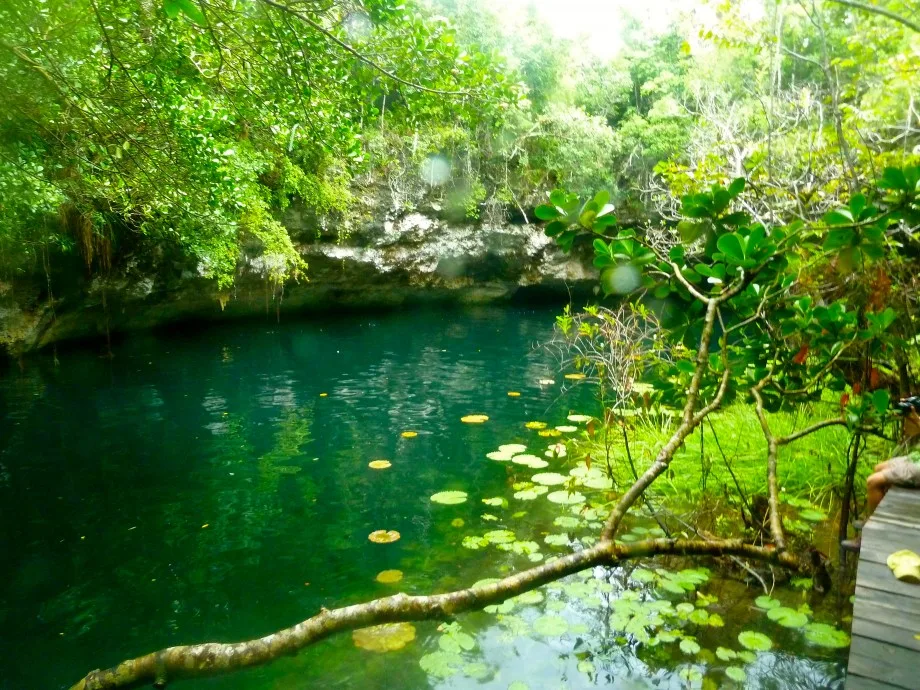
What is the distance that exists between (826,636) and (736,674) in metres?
0.51

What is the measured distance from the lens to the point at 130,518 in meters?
4.89

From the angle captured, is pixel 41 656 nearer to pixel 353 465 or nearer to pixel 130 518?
pixel 130 518

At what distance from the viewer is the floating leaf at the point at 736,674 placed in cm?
274

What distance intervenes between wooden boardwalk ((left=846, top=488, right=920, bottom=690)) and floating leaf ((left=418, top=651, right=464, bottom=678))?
6.02 feet

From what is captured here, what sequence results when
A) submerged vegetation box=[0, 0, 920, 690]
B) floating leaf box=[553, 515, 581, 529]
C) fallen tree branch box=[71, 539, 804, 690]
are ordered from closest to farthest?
fallen tree branch box=[71, 539, 804, 690], submerged vegetation box=[0, 0, 920, 690], floating leaf box=[553, 515, 581, 529]

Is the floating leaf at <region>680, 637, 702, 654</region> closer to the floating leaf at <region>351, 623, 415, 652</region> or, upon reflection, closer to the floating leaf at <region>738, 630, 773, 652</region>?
the floating leaf at <region>738, 630, 773, 652</region>

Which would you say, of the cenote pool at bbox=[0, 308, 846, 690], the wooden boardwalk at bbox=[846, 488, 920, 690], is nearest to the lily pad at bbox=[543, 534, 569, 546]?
the cenote pool at bbox=[0, 308, 846, 690]

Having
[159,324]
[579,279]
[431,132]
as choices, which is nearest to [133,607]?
[159,324]

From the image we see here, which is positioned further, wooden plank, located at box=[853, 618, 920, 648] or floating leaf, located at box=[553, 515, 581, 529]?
floating leaf, located at box=[553, 515, 581, 529]

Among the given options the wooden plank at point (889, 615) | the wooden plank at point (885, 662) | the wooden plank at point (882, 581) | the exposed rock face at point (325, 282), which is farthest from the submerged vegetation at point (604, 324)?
the exposed rock face at point (325, 282)

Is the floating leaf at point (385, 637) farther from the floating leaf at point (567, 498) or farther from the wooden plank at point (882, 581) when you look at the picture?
the wooden plank at point (882, 581)

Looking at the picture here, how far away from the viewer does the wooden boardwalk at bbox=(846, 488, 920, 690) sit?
5.33 feet

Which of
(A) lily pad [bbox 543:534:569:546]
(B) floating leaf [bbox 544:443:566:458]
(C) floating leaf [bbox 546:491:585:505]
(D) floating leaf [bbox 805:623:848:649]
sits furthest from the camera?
(B) floating leaf [bbox 544:443:566:458]

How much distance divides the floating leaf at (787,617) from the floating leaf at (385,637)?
72.2 inches
